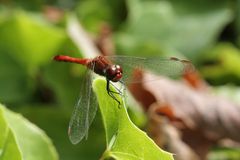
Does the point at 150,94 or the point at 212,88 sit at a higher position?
the point at 150,94

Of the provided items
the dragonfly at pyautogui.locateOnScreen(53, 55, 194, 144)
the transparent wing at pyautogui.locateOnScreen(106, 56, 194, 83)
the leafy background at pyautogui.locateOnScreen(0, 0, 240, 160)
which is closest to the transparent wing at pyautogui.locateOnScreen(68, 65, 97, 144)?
the dragonfly at pyautogui.locateOnScreen(53, 55, 194, 144)

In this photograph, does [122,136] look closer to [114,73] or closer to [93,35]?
[114,73]

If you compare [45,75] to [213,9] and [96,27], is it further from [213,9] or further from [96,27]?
[213,9]

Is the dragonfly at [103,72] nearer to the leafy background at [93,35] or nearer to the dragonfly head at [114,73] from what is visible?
the dragonfly head at [114,73]

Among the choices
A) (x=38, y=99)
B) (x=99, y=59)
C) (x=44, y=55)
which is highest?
(x=99, y=59)

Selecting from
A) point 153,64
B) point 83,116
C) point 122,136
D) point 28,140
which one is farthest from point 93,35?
point 122,136

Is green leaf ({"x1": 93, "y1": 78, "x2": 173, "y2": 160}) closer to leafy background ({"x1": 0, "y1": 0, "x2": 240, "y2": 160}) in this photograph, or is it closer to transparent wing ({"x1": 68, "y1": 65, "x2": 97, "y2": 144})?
transparent wing ({"x1": 68, "y1": 65, "x2": 97, "y2": 144})

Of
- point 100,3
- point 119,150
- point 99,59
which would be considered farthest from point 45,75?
point 119,150

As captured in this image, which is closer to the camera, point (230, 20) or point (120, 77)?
Result: point (120, 77)
